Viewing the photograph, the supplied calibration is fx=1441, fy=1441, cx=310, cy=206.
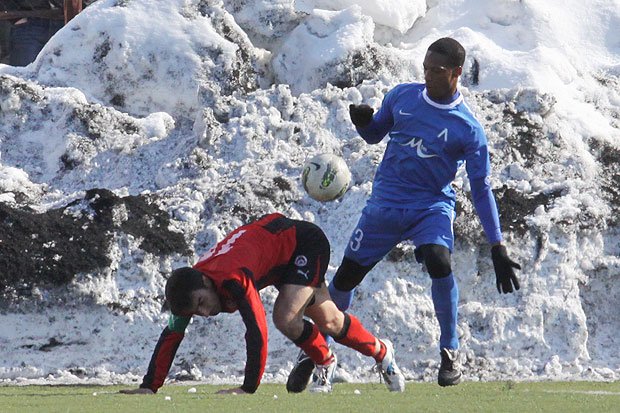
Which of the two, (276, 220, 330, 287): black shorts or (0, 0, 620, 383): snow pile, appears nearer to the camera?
(276, 220, 330, 287): black shorts

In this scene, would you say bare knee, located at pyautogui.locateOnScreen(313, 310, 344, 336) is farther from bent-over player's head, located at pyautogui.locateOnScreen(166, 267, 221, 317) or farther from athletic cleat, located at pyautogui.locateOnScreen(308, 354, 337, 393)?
bent-over player's head, located at pyautogui.locateOnScreen(166, 267, 221, 317)

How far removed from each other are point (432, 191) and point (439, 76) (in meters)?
0.73

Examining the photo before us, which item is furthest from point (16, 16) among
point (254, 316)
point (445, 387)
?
point (254, 316)

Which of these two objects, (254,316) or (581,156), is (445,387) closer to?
(254,316)

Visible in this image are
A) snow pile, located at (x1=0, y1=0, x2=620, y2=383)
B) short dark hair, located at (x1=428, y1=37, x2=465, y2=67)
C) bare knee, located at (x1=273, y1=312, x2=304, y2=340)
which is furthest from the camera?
snow pile, located at (x1=0, y1=0, x2=620, y2=383)

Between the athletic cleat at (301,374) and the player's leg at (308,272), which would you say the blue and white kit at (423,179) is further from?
the athletic cleat at (301,374)

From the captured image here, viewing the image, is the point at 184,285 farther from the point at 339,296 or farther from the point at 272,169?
the point at 272,169

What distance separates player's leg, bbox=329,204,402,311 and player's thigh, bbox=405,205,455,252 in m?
0.12

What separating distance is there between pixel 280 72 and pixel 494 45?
2.46 meters

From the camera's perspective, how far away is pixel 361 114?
9234mm

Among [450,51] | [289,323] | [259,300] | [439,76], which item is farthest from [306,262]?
[450,51]

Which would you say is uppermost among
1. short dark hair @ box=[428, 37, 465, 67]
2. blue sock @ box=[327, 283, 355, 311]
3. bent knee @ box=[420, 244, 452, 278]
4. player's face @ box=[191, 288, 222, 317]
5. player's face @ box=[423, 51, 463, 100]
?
short dark hair @ box=[428, 37, 465, 67]

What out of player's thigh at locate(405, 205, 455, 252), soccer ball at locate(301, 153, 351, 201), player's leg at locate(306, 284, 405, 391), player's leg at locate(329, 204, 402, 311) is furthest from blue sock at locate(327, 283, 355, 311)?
soccer ball at locate(301, 153, 351, 201)

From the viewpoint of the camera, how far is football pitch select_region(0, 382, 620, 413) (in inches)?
287
